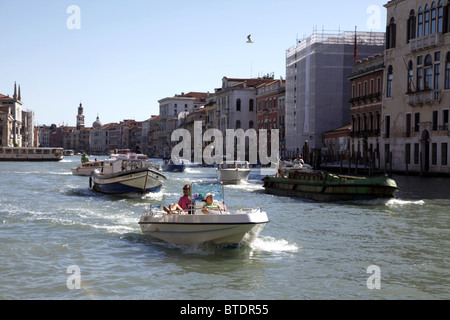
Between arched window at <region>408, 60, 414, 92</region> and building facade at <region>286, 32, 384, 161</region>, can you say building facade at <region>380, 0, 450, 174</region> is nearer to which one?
arched window at <region>408, 60, 414, 92</region>

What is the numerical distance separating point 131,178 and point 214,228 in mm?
13749

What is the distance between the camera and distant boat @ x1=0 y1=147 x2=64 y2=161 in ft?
311

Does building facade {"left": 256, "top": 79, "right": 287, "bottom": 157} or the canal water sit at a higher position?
building facade {"left": 256, "top": 79, "right": 287, "bottom": 157}

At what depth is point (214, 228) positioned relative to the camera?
12109 mm

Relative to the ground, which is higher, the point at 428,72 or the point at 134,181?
the point at 428,72

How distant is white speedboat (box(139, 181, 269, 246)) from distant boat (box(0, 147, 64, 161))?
85972 millimetres

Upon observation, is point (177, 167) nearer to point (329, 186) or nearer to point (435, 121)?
point (435, 121)

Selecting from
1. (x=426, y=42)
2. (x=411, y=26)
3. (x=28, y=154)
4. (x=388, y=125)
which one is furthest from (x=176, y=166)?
(x=28, y=154)

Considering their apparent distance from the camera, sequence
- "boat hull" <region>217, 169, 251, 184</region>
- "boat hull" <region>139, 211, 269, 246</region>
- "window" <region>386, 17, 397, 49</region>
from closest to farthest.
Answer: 1. "boat hull" <region>139, 211, 269, 246</region>
2. "boat hull" <region>217, 169, 251, 184</region>
3. "window" <region>386, 17, 397, 49</region>

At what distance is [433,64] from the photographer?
38.1 meters

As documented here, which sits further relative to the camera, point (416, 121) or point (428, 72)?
point (416, 121)

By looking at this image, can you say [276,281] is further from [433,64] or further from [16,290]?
[433,64]

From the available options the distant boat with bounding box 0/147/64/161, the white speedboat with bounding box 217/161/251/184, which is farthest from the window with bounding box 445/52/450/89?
the distant boat with bounding box 0/147/64/161
